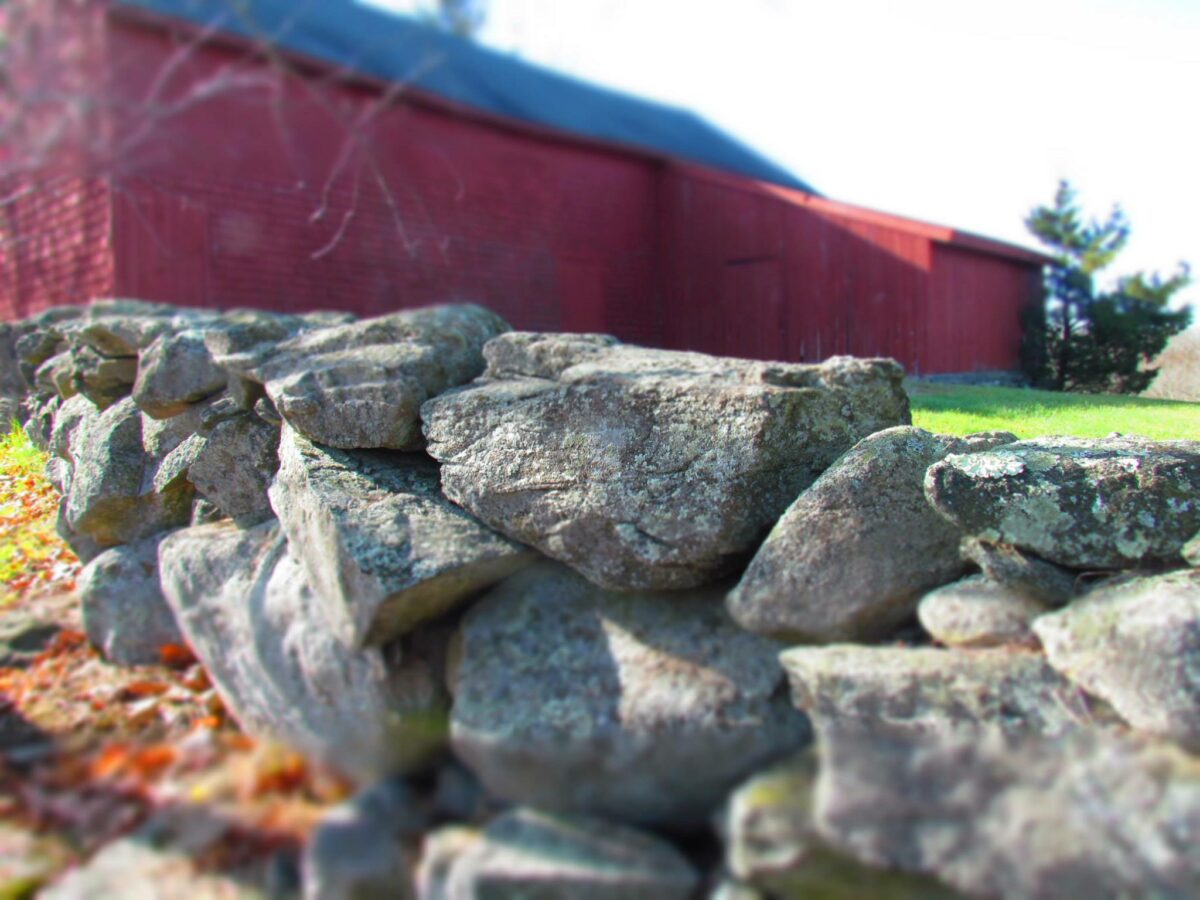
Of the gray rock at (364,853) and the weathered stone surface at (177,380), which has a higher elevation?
the weathered stone surface at (177,380)

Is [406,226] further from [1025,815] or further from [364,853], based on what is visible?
[1025,815]

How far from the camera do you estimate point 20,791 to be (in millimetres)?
2756

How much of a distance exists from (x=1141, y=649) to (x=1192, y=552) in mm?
424

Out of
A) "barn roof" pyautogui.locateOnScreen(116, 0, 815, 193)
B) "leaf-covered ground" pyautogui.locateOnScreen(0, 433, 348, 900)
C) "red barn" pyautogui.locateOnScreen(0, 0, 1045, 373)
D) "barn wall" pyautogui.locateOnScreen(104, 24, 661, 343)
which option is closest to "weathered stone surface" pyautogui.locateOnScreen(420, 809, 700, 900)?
"leaf-covered ground" pyautogui.locateOnScreen(0, 433, 348, 900)

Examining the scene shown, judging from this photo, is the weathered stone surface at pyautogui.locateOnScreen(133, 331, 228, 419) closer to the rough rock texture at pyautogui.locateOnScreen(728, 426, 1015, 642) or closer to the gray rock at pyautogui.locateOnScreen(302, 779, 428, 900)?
the gray rock at pyautogui.locateOnScreen(302, 779, 428, 900)

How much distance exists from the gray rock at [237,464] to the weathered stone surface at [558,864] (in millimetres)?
2287

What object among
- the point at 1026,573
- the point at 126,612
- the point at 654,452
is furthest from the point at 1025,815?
the point at 126,612

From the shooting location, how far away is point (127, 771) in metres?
2.75

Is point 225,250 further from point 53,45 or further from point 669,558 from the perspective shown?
point 669,558

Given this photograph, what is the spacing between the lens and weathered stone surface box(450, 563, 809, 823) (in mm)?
2225

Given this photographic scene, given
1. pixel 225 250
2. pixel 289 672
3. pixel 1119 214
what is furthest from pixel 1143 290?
pixel 289 672

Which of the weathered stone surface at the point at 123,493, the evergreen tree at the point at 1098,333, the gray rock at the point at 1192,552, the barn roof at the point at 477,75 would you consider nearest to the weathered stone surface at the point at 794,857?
the gray rock at the point at 1192,552

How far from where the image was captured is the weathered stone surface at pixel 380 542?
2869 millimetres

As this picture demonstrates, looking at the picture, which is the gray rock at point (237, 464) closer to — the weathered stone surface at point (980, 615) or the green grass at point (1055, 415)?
the weathered stone surface at point (980, 615)
